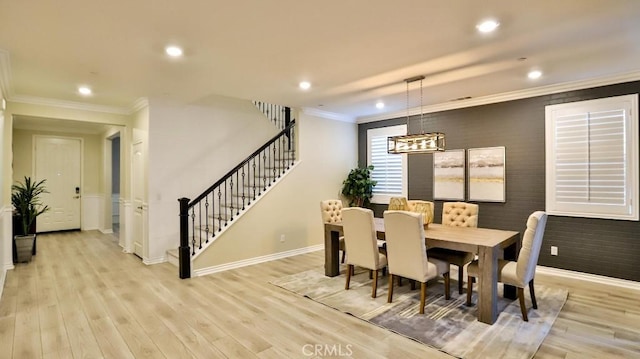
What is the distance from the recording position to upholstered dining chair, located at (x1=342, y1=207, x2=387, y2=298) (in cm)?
377

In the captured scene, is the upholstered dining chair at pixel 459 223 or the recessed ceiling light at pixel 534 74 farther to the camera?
the recessed ceiling light at pixel 534 74

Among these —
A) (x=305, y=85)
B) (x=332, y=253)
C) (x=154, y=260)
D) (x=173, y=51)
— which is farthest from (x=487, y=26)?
(x=154, y=260)

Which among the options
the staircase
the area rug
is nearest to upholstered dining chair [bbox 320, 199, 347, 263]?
the area rug

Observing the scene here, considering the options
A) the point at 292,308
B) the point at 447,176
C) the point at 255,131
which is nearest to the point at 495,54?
the point at 447,176

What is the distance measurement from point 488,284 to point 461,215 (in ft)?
5.01

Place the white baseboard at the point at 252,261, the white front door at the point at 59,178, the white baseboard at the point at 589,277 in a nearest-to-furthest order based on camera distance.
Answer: the white baseboard at the point at 589,277
the white baseboard at the point at 252,261
the white front door at the point at 59,178

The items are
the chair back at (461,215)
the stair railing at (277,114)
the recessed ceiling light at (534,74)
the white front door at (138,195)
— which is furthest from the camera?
the stair railing at (277,114)

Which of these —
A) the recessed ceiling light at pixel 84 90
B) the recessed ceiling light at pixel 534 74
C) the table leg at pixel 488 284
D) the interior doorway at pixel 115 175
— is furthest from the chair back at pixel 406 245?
the interior doorway at pixel 115 175

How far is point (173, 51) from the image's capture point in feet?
10.8

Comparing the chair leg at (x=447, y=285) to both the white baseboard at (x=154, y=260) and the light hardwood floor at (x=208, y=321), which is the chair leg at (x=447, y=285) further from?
the white baseboard at (x=154, y=260)

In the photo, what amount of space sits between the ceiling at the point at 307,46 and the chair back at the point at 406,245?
170cm

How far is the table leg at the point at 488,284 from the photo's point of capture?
3.11m

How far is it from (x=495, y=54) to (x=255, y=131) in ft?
14.3

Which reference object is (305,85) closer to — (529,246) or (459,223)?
(459,223)
